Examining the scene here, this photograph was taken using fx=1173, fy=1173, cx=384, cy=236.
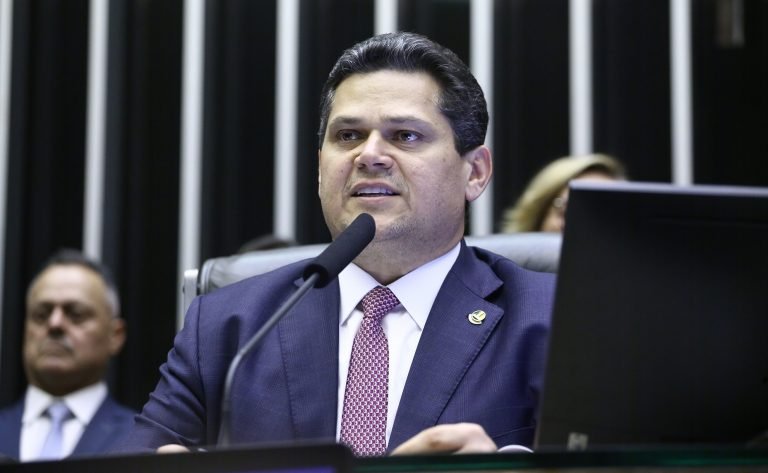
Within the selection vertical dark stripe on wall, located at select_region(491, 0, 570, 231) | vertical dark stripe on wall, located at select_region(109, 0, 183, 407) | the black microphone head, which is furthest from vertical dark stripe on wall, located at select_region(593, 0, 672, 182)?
the black microphone head

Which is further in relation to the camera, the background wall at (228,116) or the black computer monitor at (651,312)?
the background wall at (228,116)

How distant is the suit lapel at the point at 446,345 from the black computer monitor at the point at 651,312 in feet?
1.52

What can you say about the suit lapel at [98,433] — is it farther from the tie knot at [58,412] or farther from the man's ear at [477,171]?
the man's ear at [477,171]

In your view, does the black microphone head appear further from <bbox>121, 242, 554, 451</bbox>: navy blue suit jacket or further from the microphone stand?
<bbox>121, 242, 554, 451</bbox>: navy blue suit jacket

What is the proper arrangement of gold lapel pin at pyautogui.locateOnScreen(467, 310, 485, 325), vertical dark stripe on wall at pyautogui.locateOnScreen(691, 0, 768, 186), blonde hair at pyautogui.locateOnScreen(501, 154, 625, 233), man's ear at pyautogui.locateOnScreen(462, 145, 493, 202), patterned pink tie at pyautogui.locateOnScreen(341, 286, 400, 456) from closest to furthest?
patterned pink tie at pyautogui.locateOnScreen(341, 286, 400, 456) → gold lapel pin at pyautogui.locateOnScreen(467, 310, 485, 325) → man's ear at pyautogui.locateOnScreen(462, 145, 493, 202) → blonde hair at pyautogui.locateOnScreen(501, 154, 625, 233) → vertical dark stripe on wall at pyautogui.locateOnScreen(691, 0, 768, 186)

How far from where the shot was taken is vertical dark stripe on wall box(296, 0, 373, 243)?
3686 mm

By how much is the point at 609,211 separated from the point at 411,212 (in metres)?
0.67

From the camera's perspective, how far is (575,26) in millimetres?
3744

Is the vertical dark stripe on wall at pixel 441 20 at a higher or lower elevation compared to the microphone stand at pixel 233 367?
higher

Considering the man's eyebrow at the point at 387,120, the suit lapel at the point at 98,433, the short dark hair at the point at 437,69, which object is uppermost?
the short dark hair at the point at 437,69

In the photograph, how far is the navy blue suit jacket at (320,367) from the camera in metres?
1.63

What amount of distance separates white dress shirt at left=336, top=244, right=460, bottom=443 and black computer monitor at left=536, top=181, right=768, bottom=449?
20.7 inches

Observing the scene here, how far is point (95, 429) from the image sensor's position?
3051 mm

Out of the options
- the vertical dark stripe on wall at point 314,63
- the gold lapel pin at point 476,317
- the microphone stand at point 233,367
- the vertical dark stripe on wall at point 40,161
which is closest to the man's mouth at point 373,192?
the gold lapel pin at point 476,317
